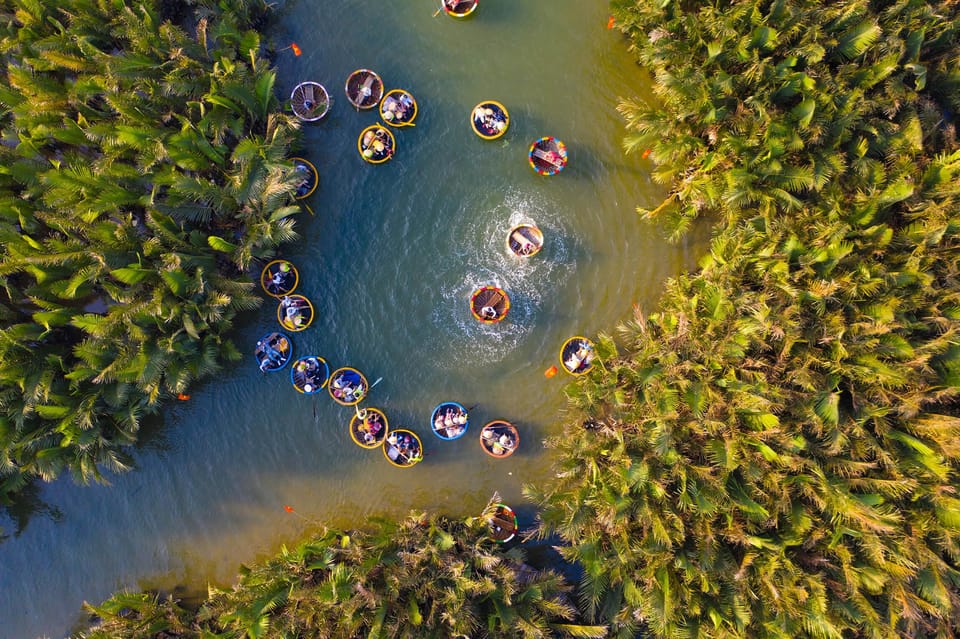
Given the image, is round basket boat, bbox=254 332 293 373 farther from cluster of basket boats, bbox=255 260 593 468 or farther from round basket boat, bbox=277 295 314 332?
round basket boat, bbox=277 295 314 332

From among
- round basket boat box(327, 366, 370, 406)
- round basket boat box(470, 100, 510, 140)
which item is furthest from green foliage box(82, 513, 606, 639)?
round basket boat box(470, 100, 510, 140)

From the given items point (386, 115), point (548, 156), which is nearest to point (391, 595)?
point (548, 156)

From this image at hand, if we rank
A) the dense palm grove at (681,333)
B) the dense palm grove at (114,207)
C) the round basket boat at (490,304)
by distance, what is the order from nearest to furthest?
the dense palm grove at (681,333)
the dense palm grove at (114,207)
the round basket boat at (490,304)

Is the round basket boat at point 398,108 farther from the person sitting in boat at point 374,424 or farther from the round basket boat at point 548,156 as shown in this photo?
the person sitting in boat at point 374,424

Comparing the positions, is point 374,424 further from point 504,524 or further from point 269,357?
point 504,524

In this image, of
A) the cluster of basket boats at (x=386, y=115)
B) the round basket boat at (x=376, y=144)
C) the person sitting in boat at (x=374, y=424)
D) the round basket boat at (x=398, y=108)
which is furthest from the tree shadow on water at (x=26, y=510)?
the round basket boat at (x=398, y=108)

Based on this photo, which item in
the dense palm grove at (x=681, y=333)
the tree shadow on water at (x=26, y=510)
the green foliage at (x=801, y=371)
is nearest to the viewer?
the green foliage at (x=801, y=371)
